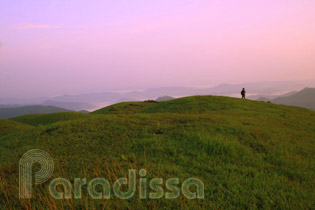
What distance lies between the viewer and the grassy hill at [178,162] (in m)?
5.17

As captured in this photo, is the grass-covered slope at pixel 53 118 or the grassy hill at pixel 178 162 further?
the grass-covered slope at pixel 53 118

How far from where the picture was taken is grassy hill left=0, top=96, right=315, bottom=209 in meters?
5.17

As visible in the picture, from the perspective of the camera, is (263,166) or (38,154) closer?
(263,166)

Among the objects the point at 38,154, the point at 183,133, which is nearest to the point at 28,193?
the point at 38,154

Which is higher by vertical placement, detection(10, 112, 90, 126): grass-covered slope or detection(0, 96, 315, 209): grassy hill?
detection(0, 96, 315, 209): grassy hill

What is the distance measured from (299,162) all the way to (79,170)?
921 centimetres

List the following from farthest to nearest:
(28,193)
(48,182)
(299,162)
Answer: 1. (299,162)
2. (48,182)
3. (28,193)

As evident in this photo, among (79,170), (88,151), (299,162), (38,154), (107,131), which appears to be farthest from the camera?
(107,131)

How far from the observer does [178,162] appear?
7578 millimetres

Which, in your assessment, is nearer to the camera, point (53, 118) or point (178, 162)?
point (178, 162)

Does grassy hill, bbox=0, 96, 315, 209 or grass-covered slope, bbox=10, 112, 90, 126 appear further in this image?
grass-covered slope, bbox=10, 112, 90, 126

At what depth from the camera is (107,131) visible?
11844 millimetres

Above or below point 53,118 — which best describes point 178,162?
above

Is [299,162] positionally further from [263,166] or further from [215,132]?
[215,132]
